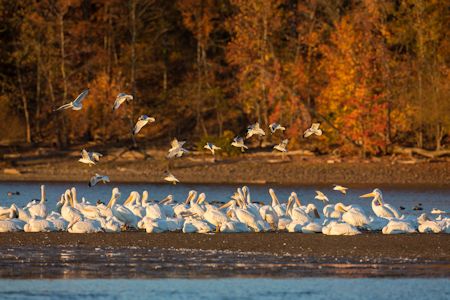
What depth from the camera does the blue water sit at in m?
15.3

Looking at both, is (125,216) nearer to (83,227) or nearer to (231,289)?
(83,227)

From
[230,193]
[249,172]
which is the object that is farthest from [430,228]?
[249,172]

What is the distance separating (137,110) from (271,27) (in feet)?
20.0

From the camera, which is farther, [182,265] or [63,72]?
[63,72]

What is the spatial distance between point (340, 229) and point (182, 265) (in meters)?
4.21

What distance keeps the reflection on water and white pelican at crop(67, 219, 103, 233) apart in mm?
A: 1977

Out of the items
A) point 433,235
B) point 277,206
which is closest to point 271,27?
point 277,206

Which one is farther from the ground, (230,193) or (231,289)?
(231,289)

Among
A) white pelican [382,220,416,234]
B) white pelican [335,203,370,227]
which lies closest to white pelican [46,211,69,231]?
white pelican [335,203,370,227]

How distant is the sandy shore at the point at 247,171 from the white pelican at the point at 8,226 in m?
15.7

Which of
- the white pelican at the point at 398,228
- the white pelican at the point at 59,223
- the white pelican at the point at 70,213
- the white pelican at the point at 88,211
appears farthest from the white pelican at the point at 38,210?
the white pelican at the point at 398,228

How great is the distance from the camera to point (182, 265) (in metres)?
17.7

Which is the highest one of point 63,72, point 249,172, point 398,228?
point 63,72

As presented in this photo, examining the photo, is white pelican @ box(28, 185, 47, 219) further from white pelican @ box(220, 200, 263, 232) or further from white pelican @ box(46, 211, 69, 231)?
white pelican @ box(220, 200, 263, 232)
